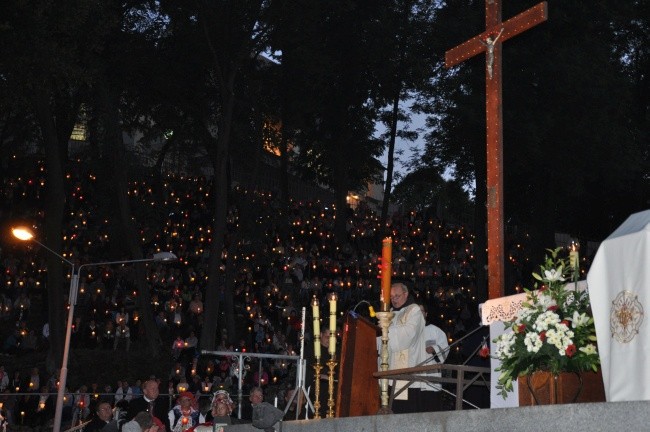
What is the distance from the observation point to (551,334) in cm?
758

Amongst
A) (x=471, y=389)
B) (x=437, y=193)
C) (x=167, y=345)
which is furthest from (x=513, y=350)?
(x=437, y=193)

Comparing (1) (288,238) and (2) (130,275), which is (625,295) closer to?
(2) (130,275)

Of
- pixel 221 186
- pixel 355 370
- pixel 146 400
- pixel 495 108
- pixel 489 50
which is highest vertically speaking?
pixel 221 186

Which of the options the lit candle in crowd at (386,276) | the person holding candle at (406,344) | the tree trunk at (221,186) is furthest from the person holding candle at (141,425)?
the tree trunk at (221,186)

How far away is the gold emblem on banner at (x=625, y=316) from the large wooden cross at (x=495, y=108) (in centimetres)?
427

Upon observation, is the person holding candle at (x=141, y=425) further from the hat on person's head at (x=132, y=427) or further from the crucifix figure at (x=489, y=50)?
Answer: the crucifix figure at (x=489, y=50)

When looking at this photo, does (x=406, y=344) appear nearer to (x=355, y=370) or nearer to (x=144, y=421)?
(x=355, y=370)

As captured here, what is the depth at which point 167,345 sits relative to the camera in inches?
1197

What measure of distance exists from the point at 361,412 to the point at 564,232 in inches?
1595

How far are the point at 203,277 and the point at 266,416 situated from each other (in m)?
25.0

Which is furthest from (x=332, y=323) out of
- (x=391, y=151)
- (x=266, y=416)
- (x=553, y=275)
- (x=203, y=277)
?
(x=391, y=151)

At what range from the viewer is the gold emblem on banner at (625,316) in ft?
22.1

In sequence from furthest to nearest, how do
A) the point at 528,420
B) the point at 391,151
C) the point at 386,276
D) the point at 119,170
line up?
the point at 391,151, the point at 119,170, the point at 386,276, the point at 528,420

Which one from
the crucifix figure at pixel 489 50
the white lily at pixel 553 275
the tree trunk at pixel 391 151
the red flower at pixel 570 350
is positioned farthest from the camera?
the tree trunk at pixel 391 151
